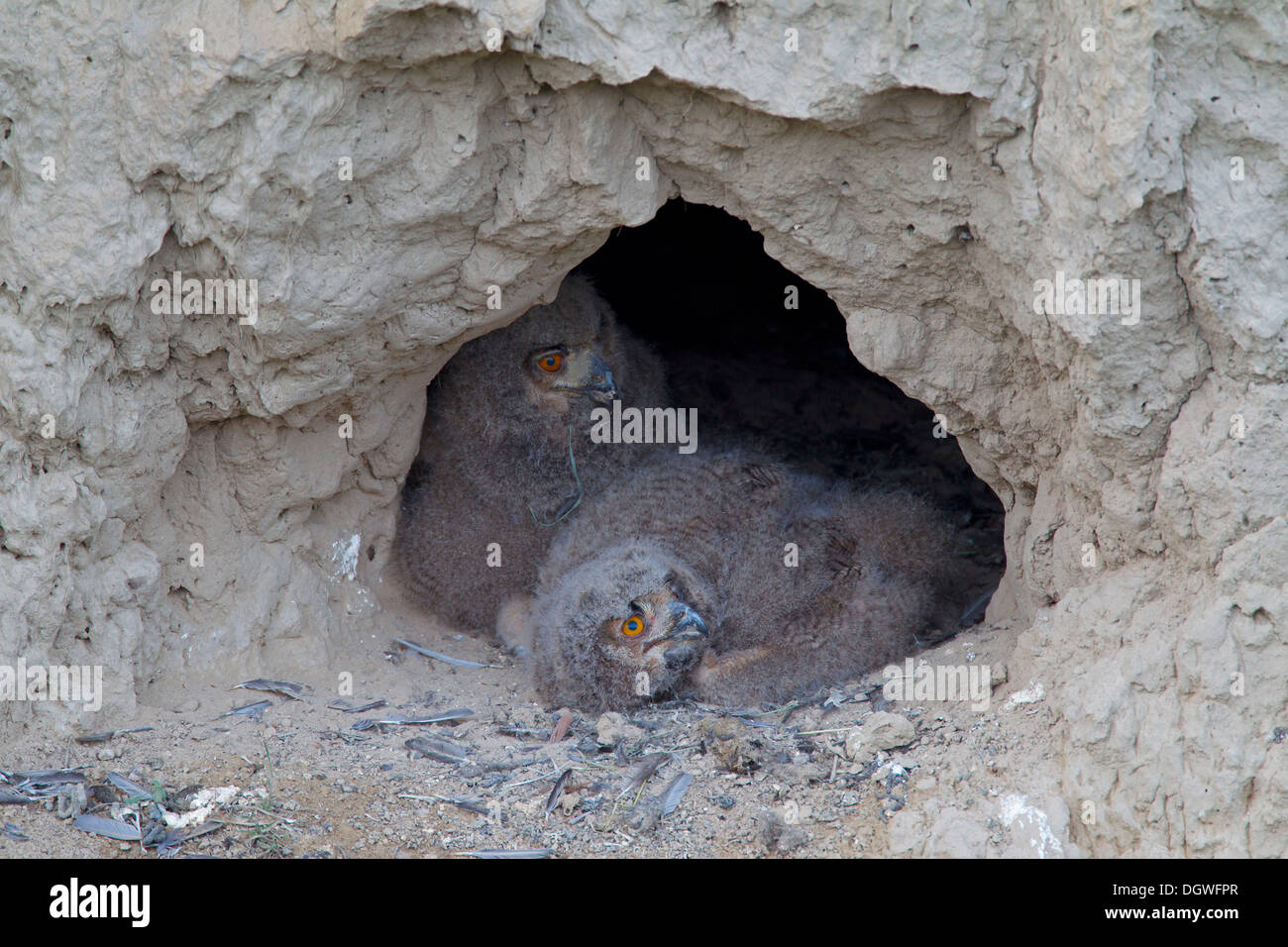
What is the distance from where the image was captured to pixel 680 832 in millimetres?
3896

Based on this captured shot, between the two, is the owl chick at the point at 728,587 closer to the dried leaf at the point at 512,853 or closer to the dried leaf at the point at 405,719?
the dried leaf at the point at 405,719

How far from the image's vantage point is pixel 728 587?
5.50 m

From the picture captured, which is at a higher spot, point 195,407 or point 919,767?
point 195,407

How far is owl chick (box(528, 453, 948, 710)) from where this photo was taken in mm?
A: 5242

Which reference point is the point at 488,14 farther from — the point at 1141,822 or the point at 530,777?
the point at 1141,822

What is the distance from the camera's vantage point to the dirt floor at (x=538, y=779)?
3.74m

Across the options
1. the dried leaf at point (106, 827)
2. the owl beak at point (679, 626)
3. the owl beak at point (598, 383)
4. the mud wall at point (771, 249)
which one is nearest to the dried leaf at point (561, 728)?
the owl beak at point (679, 626)

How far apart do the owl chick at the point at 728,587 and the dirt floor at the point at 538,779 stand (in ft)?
1.16

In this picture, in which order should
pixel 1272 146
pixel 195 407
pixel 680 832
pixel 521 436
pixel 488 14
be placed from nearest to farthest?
1. pixel 1272 146
2. pixel 488 14
3. pixel 680 832
4. pixel 195 407
5. pixel 521 436

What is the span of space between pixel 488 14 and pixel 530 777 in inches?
106

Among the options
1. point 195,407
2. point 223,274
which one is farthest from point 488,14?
point 195,407

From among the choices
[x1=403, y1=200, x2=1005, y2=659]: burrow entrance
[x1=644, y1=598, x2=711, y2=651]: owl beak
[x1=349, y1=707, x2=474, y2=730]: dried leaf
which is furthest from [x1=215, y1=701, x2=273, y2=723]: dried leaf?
[x1=403, y1=200, x2=1005, y2=659]: burrow entrance

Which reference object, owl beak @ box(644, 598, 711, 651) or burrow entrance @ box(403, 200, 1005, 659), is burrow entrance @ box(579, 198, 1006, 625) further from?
owl beak @ box(644, 598, 711, 651)

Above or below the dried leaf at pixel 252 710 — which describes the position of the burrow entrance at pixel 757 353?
above
